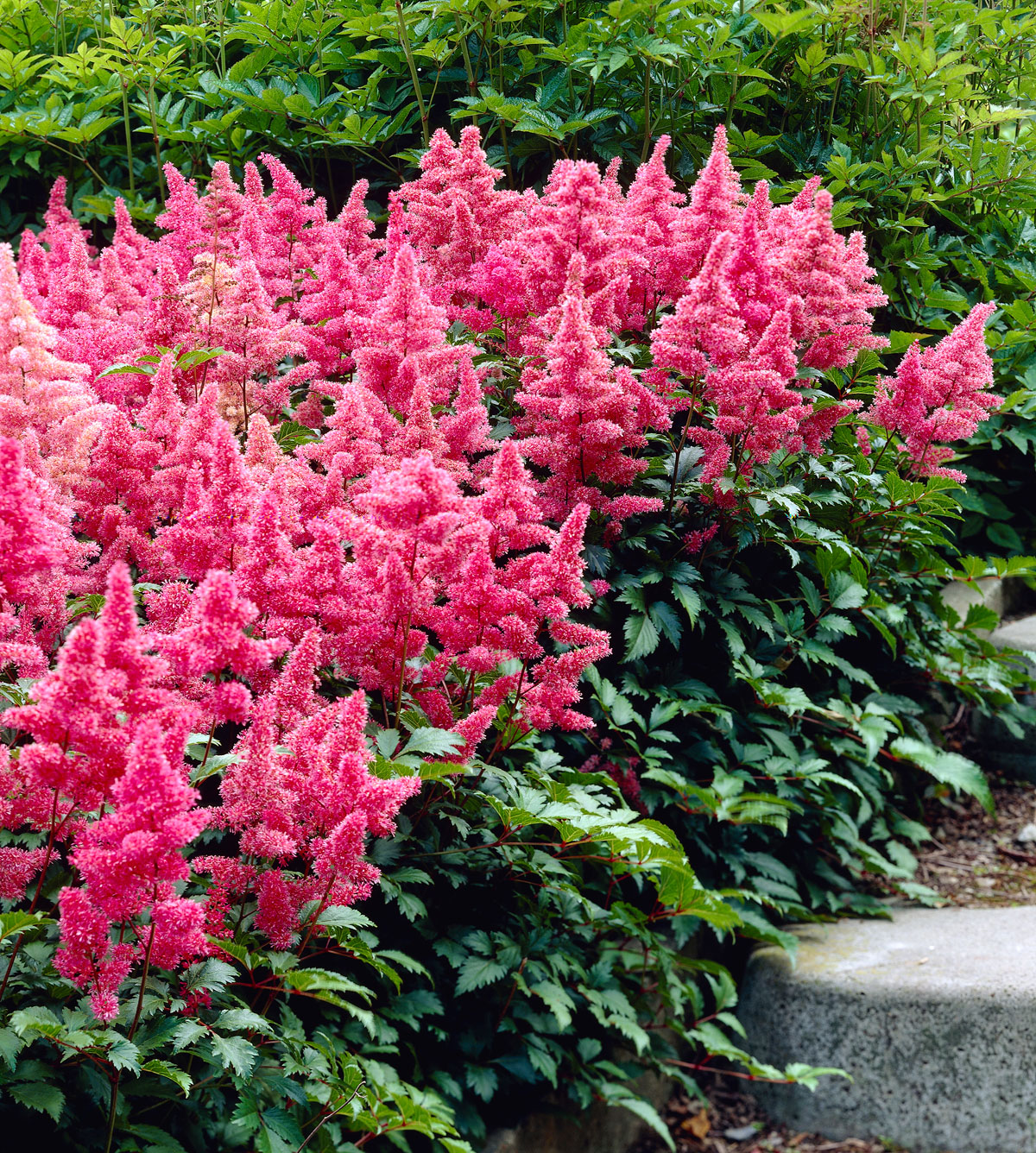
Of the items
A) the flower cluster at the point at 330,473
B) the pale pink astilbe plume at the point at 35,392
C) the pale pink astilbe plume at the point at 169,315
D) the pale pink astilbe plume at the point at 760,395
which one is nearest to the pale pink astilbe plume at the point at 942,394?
the flower cluster at the point at 330,473

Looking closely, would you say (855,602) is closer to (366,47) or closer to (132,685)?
(132,685)

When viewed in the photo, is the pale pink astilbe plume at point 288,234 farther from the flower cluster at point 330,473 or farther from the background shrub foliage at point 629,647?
the background shrub foliage at point 629,647

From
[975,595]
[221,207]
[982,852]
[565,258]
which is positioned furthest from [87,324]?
[975,595]

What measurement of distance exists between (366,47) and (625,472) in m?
3.59

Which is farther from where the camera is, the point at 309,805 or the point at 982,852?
→ the point at 982,852

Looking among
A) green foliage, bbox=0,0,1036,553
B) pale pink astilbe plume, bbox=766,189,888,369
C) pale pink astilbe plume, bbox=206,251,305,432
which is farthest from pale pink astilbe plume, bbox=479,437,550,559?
green foliage, bbox=0,0,1036,553

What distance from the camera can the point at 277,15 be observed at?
5.09m

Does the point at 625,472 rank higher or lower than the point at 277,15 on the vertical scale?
lower

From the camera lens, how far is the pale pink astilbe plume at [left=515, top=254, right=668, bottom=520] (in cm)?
255

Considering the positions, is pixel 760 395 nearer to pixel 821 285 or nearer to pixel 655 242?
pixel 821 285

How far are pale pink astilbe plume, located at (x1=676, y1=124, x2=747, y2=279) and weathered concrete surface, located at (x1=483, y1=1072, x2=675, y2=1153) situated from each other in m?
2.21

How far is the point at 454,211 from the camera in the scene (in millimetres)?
3348

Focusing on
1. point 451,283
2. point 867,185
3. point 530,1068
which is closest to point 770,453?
point 451,283

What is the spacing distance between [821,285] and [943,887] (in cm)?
204
